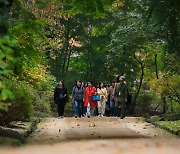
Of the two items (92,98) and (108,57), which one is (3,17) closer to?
(92,98)

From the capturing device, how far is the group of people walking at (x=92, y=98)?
20.9 metres

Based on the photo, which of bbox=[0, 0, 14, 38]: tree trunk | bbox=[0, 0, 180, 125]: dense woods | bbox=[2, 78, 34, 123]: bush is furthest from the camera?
bbox=[0, 0, 180, 125]: dense woods

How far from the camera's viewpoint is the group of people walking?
20.9m

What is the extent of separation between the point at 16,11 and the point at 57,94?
354 inches

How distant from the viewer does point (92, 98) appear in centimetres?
2289

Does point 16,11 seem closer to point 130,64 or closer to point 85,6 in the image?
point 85,6

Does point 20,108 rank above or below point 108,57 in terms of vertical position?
below

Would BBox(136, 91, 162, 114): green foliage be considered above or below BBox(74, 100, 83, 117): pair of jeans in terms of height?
above

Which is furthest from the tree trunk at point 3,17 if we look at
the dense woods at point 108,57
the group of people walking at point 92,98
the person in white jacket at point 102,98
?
the person in white jacket at point 102,98

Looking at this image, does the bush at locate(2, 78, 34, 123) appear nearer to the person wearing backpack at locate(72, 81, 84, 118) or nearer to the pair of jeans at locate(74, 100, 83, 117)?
the person wearing backpack at locate(72, 81, 84, 118)

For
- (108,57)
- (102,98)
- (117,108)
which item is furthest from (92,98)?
(108,57)

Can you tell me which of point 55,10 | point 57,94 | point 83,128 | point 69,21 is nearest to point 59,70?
point 69,21

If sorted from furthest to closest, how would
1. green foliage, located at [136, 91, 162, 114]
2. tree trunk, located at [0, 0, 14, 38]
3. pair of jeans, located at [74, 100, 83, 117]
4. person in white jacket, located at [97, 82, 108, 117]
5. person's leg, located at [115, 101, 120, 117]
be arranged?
green foliage, located at [136, 91, 162, 114], person in white jacket, located at [97, 82, 108, 117], pair of jeans, located at [74, 100, 83, 117], person's leg, located at [115, 101, 120, 117], tree trunk, located at [0, 0, 14, 38]

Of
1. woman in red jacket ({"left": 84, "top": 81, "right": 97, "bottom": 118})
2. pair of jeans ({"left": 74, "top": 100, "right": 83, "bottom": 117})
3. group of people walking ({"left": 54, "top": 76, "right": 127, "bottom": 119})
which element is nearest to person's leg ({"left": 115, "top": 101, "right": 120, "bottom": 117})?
group of people walking ({"left": 54, "top": 76, "right": 127, "bottom": 119})
